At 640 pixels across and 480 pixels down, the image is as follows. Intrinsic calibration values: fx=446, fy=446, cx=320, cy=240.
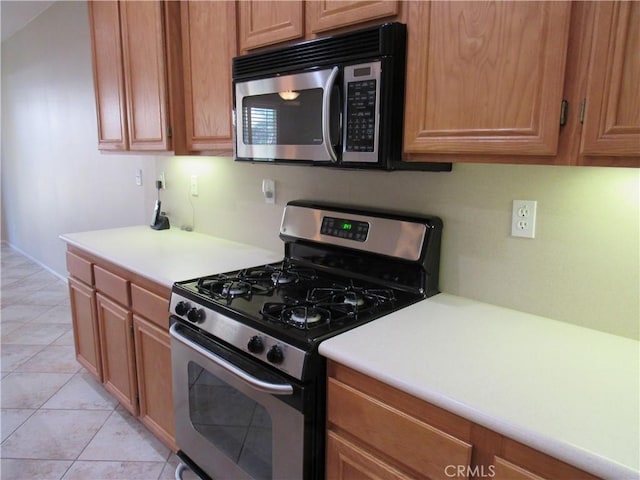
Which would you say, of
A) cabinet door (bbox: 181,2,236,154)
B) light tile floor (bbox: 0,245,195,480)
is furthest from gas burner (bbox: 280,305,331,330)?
light tile floor (bbox: 0,245,195,480)

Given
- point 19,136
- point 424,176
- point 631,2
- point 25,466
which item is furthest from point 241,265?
point 19,136

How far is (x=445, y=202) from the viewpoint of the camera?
156 cm

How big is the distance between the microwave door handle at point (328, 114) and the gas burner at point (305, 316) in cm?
48

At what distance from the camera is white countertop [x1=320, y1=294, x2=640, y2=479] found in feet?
2.67

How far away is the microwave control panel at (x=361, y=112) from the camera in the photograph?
1.30m

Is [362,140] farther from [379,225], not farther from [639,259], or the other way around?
[639,259]

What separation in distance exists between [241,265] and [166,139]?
28.3 inches

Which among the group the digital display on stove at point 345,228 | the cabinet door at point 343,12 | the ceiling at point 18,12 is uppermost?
the ceiling at point 18,12

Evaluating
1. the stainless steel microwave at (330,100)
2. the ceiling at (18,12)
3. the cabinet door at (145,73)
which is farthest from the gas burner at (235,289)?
the ceiling at (18,12)

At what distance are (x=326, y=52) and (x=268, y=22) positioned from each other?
1.26 feet

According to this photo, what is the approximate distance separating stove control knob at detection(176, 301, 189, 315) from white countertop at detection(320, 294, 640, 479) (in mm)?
645

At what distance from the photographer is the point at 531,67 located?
105 centimetres

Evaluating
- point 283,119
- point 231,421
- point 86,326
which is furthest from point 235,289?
point 86,326

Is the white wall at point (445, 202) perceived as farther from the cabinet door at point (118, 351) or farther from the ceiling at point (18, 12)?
A: the cabinet door at point (118, 351)
